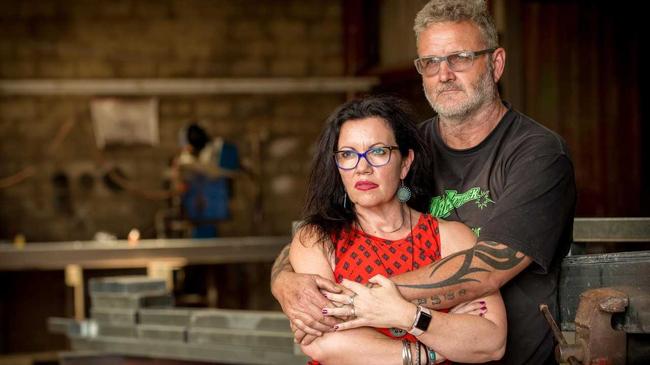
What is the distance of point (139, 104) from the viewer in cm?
926

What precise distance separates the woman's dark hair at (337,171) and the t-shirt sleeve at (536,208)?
223 mm

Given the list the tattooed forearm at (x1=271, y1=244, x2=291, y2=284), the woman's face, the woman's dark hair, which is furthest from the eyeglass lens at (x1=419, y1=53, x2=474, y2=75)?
the tattooed forearm at (x1=271, y1=244, x2=291, y2=284)

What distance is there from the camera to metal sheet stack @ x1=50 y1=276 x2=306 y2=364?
147 inches

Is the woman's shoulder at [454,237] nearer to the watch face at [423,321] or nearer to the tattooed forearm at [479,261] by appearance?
the tattooed forearm at [479,261]

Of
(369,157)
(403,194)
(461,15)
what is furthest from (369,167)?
(461,15)

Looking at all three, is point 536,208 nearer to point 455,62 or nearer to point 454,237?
point 454,237

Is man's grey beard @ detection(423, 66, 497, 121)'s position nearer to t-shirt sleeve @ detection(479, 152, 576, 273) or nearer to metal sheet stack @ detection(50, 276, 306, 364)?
t-shirt sleeve @ detection(479, 152, 576, 273)

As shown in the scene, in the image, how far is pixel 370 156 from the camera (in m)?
2.19

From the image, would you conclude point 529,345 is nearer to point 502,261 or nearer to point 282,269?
point 502,261

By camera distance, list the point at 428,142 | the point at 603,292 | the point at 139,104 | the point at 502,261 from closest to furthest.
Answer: the point at 603,292
the point at 502,261
the point at 428,142
the point at 139,104

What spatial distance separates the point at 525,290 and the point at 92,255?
5.20m

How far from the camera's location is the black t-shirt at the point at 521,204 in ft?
7.13

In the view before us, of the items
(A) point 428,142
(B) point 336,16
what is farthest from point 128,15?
(A) point 428,142

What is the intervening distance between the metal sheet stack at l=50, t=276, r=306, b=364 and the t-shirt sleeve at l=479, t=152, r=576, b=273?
4.75 ft
